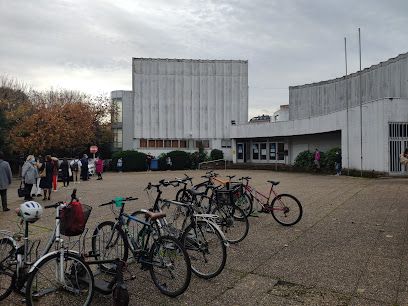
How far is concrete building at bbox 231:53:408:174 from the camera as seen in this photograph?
19.5 meters

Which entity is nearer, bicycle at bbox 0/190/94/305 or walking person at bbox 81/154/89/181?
bicycle at bbox 0/190/94/305

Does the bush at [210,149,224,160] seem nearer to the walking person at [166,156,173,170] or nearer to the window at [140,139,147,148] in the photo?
the walking person at [166,156,173,170]

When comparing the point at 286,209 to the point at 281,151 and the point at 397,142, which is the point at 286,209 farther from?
the point at 281,151

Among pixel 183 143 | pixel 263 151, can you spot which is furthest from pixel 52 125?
pixel 263 151

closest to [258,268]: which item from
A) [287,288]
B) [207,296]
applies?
[287,288]

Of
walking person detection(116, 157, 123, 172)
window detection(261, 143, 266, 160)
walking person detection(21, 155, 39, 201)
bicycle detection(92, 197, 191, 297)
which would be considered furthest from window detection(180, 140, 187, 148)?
bicycle detection(92, 197, 191, 297)

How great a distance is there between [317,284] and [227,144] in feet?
112

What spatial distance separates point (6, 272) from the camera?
176 inches

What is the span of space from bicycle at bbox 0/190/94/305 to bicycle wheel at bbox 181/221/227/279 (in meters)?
1.39

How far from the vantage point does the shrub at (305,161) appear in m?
26.3

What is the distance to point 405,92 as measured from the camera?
22.5 metres

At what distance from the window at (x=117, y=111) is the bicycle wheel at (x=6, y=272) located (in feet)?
129

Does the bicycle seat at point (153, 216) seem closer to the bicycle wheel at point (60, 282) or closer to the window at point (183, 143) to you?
the bicycle wheel at point (60, 282)

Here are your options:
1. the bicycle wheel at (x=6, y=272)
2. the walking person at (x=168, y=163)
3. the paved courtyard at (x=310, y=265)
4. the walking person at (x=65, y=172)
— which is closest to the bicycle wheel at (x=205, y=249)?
the paved courtyard at (x=310, y=265)
